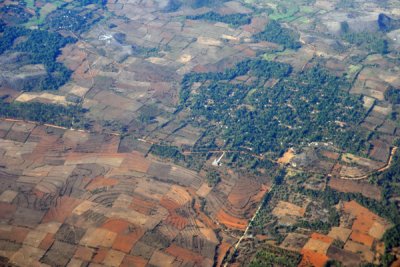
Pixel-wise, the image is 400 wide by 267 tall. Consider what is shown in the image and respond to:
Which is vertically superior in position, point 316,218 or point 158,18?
point 158,18

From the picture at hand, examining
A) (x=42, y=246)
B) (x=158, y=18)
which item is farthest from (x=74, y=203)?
(x=158, y=18)

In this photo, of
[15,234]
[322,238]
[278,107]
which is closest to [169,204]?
[15,234]

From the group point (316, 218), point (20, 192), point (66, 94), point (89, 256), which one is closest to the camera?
point (89, 256)

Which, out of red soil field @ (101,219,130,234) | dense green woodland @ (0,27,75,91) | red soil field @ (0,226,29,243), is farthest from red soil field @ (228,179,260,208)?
dense green woodland @ (0,27,75,91)

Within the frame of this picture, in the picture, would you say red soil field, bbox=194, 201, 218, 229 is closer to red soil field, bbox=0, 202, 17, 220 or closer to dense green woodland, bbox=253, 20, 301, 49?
red soil field, bbox=0, 202, 17, 220

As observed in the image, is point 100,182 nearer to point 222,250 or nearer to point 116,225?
point 116,225

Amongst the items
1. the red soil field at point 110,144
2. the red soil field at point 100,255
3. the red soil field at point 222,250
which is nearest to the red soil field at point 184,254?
the red soil field at point 222,250

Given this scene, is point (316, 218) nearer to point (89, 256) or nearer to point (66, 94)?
point (89, 256)

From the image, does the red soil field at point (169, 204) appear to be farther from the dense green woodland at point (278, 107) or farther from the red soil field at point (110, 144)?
the dense green woodland at point (278, 107)
